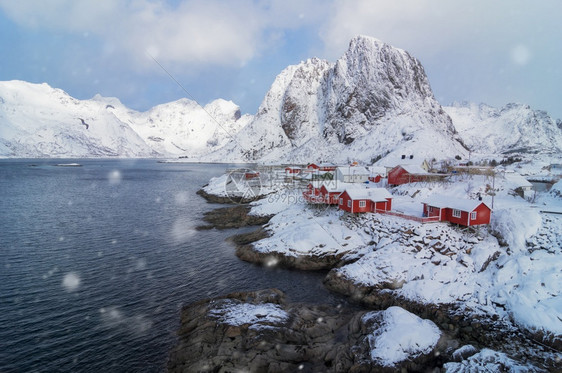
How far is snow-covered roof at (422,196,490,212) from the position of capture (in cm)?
2927

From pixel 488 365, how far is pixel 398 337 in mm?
4320

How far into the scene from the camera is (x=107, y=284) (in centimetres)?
2450

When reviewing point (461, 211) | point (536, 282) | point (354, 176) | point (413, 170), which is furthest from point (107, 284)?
point (354, 176)

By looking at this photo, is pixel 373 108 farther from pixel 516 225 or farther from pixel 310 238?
pixel 310 238

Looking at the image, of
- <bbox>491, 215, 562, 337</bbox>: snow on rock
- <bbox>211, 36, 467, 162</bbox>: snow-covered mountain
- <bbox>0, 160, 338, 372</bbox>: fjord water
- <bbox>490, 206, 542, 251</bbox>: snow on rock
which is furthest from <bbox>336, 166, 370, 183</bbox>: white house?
<bbox>211, 36, 467, 162</bbox>: snow-covered mountain

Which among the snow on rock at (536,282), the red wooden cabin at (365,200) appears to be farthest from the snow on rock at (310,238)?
the snow on rock at (536,282)

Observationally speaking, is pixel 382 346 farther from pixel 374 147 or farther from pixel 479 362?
pixel 374 147

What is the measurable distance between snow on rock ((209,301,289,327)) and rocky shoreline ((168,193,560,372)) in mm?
533

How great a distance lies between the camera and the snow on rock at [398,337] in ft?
51.2

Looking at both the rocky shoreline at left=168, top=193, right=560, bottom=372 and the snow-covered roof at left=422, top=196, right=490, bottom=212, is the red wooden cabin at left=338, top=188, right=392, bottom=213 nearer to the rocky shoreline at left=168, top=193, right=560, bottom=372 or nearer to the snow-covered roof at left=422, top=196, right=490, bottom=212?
the snow-covered roof at left=422, top=196, right=490, bottom=212

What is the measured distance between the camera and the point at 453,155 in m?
107

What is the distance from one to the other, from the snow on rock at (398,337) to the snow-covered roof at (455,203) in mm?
15842

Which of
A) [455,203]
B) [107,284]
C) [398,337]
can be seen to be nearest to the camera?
[398,337]

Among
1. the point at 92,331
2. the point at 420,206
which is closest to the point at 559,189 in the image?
the point at 420,206
